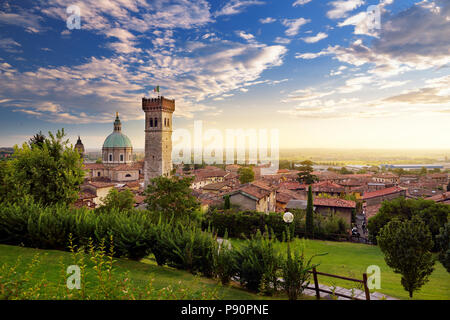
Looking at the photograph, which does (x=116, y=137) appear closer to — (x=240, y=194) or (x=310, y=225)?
(x=240, y=194)

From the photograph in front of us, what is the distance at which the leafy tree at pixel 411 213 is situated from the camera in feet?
71.9

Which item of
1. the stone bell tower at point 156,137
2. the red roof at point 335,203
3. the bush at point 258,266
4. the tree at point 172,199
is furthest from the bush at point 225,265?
the stone bell tower at point 156,137

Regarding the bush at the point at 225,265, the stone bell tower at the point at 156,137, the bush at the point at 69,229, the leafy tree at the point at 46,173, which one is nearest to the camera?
the bush at the point at 225,265

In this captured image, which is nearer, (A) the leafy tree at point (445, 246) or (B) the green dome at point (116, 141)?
(A) the leafy tree at point (445, 246)

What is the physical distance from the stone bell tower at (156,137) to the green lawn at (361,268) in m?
33.4

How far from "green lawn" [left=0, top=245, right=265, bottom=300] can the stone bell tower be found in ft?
126

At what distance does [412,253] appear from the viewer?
863 cm

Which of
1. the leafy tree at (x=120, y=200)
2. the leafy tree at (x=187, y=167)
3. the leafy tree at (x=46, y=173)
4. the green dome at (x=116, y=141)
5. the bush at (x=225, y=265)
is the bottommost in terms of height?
the leafy tree at (x=187, y=167)

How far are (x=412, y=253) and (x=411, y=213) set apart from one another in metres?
18.7

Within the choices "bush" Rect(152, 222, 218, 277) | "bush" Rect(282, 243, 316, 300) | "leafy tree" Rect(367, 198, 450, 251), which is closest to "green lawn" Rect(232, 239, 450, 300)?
"bush" Rect(282, 243, 316, 300)

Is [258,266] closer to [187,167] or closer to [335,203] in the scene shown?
[335,203]

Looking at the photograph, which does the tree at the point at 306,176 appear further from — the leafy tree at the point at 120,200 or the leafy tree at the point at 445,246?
the leafy tree at the point at 445,246

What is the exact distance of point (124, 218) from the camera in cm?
1069
